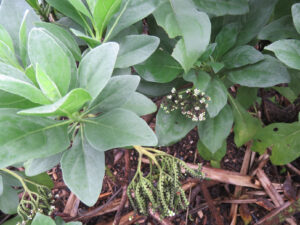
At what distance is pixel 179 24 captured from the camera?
0.85m

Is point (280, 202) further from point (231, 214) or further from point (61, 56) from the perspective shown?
point (61, 56)

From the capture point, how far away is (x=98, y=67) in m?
0.66

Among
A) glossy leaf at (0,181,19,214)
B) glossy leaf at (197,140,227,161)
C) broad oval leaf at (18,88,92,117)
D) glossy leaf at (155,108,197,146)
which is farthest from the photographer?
glossy leaf at (197,140,227,161)

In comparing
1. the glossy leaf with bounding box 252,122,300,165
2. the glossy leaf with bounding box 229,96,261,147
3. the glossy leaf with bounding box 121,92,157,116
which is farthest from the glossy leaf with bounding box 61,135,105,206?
the glossy leaf with bounding box 252,122,300,165

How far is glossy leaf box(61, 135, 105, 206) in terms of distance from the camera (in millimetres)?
690

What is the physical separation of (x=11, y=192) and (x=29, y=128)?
60 centimetres

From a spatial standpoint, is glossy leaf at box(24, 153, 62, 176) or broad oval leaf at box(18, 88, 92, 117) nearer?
broad oval leaf at box(18, 88, 92, 117)

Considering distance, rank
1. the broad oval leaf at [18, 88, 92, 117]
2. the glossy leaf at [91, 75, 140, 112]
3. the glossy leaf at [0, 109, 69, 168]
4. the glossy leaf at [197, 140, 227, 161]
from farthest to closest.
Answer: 1. the glossy leaf at [197, 140, 227, 161]
2. the glossy leaf at [91, 75, 140, 112]
3. the glossy leaf at [0, 109, 69, 168]
4. the broad oval leaf at [18, 88, 92, 117]

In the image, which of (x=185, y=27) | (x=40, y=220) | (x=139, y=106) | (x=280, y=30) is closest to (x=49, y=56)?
(x=139, y=106)

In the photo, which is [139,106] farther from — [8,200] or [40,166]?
[8,200]

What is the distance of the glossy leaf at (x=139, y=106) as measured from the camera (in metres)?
0.81

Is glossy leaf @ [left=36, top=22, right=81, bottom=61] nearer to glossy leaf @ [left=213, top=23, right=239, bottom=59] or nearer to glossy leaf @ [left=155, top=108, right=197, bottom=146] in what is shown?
glossy leaf @ [left=155, top=108, right=197, bottom=146]

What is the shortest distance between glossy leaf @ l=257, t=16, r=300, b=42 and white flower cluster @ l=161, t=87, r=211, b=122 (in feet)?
0.98

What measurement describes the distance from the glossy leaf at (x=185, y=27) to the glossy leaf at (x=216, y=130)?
302mm
